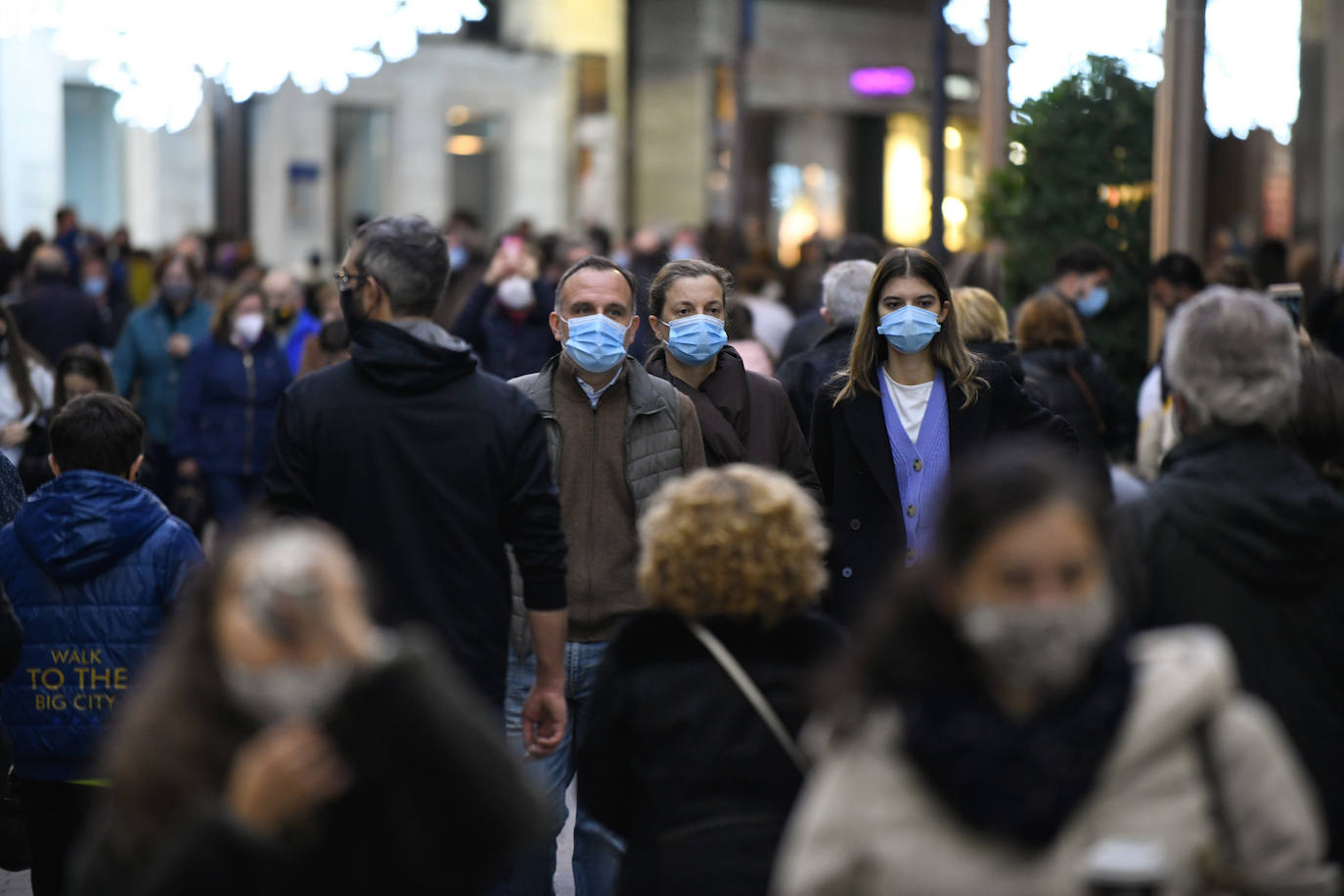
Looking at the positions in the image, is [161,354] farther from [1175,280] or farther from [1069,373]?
[1175,280]

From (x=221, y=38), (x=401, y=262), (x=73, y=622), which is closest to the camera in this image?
(x=401, y=262)

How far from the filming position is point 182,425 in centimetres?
1108

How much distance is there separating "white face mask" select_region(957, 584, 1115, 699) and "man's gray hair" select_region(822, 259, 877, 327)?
479 cm

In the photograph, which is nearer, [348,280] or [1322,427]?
[1322,427]

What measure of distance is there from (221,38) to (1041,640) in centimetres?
1667

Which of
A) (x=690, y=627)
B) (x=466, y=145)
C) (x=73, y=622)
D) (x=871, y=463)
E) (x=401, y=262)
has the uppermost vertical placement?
(x=466, y=145)

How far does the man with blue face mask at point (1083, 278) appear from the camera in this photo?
1095 centimetres

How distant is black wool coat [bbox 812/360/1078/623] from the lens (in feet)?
19.3

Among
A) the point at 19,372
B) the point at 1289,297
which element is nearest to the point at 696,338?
the point at 1289,297

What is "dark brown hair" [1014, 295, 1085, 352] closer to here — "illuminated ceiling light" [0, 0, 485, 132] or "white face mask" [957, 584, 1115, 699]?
"white face mask" [957, 584, 1115, 699]

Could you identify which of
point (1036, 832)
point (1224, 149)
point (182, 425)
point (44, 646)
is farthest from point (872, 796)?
point (1224, 149)

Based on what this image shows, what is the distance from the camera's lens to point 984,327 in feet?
25.0

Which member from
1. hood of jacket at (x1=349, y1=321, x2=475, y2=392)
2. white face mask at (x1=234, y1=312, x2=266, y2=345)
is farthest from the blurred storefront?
hood of jacket at (x1=349, y1=321, x2=475, y2=392)

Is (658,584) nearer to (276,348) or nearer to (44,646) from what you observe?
(44,646)
